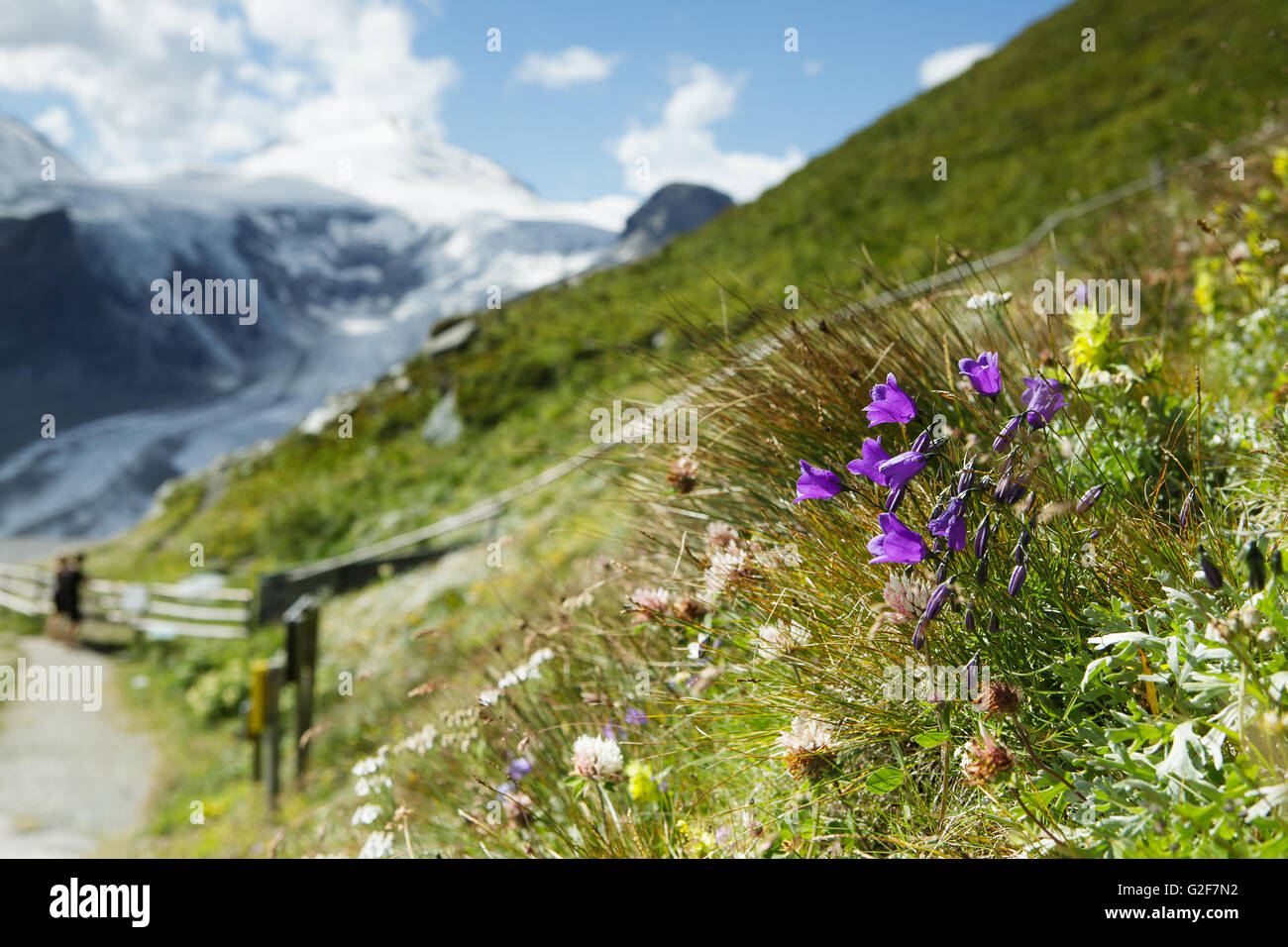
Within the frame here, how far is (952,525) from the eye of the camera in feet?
4.21

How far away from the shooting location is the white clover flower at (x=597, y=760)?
1761 millimetres

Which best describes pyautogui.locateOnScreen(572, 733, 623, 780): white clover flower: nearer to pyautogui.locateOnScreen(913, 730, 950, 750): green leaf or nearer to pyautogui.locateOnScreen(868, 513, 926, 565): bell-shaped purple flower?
pyautogui.locateOnScreen(913, 730, 950, 750): green leaf

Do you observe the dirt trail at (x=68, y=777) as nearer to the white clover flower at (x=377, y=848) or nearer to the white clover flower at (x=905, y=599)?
the white clover flower at (x=377, y=848)

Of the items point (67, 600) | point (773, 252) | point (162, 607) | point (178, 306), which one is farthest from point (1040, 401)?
point (178, 306)

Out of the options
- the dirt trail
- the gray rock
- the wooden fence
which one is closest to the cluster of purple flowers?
the dirt trail

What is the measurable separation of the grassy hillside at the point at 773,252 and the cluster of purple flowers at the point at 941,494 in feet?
31.2

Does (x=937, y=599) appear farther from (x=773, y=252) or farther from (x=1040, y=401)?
(x=773, y=252)

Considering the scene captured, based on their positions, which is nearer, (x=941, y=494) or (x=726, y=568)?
(x=941, y=494)

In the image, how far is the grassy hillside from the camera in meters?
14.2

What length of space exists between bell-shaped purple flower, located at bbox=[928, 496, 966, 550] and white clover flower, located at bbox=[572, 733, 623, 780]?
911mm

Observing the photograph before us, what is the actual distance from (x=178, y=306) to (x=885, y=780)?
68.5 metres
